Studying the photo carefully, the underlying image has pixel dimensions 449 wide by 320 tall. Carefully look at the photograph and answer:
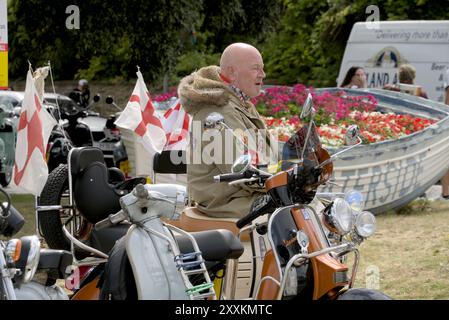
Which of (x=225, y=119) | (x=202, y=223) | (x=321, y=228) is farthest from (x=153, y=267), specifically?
(x=225, y=119)

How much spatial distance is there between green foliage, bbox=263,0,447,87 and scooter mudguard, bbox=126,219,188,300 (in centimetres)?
1677

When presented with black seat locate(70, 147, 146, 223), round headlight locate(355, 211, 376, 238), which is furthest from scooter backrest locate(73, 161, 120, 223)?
round headlight locate(355, 211, 376, 238)

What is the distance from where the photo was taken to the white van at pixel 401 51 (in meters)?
15.5

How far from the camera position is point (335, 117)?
1215 centimetres

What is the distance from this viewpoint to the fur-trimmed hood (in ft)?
19.8

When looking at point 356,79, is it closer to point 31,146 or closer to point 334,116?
point 334,116

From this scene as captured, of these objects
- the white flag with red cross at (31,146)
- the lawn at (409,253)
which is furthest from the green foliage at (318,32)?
the white flag with red cross at (31,146)

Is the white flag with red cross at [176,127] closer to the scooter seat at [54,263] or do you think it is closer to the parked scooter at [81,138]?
the parked scooter at [81,138]

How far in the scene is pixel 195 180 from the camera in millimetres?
6020

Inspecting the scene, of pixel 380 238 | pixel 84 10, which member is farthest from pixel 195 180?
pixel 84 10

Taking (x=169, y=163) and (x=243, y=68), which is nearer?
(x=243, y=68)

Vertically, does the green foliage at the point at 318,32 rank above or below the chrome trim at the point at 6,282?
below

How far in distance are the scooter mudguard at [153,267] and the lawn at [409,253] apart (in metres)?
3.03

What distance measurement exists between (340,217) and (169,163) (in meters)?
3.35
